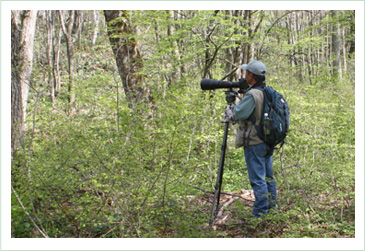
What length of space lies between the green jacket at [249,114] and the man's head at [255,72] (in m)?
0.16

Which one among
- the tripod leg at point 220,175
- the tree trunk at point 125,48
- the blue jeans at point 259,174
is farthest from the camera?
the tree trunk at point 125,48

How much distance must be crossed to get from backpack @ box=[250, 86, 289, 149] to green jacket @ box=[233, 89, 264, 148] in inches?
1.9

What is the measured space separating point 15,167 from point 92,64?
1475 centimetres

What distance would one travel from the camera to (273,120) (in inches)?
116

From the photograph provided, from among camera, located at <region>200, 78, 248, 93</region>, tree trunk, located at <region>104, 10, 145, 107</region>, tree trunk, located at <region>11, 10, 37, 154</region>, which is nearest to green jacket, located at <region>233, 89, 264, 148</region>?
camera, located at <region>200, 78, 248, 93</region>

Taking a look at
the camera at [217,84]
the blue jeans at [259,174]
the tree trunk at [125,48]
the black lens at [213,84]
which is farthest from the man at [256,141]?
the tree trunk at [125,48]

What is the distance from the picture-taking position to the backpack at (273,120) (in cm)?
295

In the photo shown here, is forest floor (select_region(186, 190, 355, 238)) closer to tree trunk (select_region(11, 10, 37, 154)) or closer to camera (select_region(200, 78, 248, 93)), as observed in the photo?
camera (select_region(200, 78, 248, 93))

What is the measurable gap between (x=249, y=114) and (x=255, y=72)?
0.45 metres

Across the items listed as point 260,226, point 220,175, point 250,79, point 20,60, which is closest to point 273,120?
point 250,79

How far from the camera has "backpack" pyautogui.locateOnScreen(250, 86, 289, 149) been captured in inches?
116

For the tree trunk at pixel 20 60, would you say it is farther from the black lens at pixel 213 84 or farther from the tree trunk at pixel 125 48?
the black lens at pixel 213 84

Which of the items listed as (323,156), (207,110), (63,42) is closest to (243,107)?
(207,110)

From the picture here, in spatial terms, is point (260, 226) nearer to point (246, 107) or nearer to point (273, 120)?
point (273, 120)
